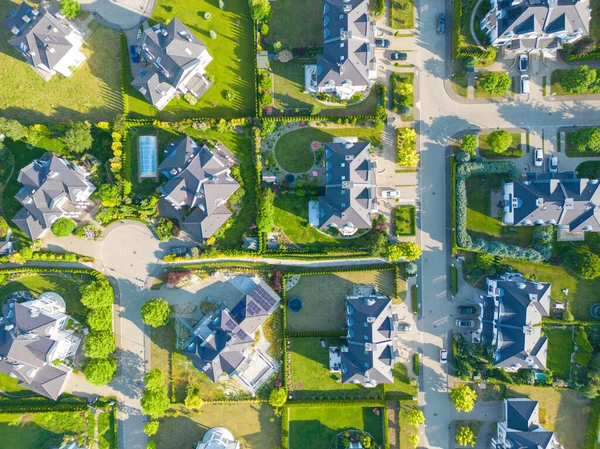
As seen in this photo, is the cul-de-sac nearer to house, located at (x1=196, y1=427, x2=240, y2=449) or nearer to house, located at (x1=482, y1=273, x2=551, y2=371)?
house, located at (x1=196, y1=427, x2=240, y2=449)

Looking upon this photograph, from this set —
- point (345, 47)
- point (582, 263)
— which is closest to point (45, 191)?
point (345, 47)


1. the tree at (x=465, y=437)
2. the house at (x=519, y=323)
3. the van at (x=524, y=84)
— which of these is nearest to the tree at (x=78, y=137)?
the house at (x=519, y=323)

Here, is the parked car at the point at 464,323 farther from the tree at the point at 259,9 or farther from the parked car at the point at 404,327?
the tree at the point at 259,9

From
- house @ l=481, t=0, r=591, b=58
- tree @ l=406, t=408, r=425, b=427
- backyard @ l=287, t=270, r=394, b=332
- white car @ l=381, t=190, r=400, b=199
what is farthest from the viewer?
backyard @ l=287, t=270, r=394, b=332

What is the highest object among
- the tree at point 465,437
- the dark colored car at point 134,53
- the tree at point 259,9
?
the tree at point 259,9

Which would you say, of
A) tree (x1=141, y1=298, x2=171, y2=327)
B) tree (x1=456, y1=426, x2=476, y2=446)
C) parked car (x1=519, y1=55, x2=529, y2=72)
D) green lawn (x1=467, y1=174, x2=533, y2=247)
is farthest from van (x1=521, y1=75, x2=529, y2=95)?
tree (x1=141, y1=298, x2=171, y2=327)
